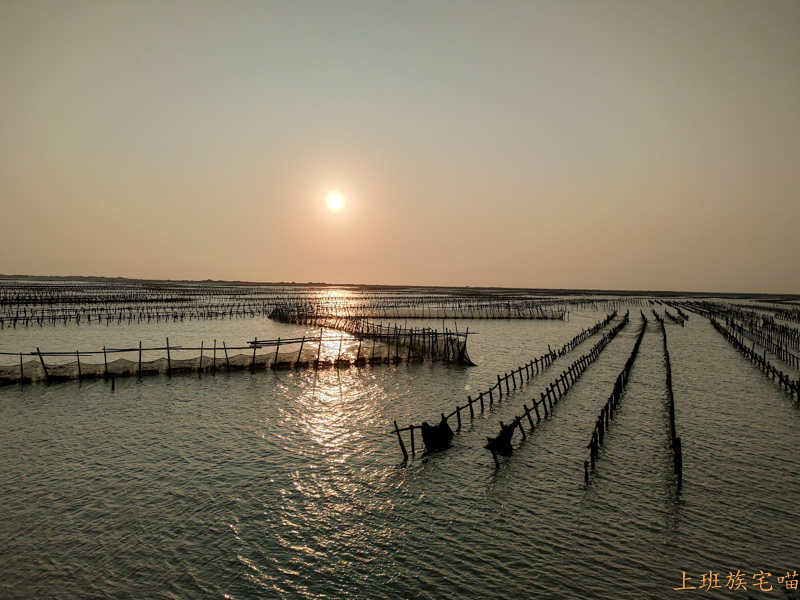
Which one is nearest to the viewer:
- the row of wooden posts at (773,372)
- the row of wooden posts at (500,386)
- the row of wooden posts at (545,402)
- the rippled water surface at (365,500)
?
the rippled water surface at (365,500)

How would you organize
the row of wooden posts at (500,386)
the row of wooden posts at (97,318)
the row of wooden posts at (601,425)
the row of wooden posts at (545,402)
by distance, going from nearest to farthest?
the row of wooden posts at (601,425) → the row of wooden posts at (500,386) → the row of wooden posts at (545,402) → the row of wooden posts at (97,318)

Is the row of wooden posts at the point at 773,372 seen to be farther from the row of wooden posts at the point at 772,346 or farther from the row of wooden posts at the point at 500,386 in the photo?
the row of wooden posts at the point at 500,386

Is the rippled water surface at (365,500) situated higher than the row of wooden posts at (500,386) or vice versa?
the row of wooden posts at (500,386)

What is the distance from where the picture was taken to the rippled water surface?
29.5 ft

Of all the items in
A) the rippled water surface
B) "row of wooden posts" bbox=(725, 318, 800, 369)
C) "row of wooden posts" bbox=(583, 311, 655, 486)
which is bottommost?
the rippled water surface

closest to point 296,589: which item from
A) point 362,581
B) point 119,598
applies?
point 362,581

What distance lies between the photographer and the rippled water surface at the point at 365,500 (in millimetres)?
8984

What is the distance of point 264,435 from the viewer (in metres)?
17.1

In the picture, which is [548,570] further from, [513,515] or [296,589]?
[296,589]

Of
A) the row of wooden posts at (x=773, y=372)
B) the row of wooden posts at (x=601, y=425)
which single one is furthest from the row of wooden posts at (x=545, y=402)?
the row of wooden posts at (x=773, y=372)

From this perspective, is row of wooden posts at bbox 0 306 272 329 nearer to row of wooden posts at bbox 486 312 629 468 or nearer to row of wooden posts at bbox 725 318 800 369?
row of wooden posts at bbox 486 312 629 468

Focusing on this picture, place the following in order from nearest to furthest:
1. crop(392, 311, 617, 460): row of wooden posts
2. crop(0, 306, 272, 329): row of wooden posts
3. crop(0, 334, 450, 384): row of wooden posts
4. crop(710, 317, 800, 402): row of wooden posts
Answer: crop(392, 311, 617, 460): row of wooden posts, crop(710, 317, 800, 402): row of wooden posts, crop(0, 334, 450, 384): row of wooden posts, crop(0, 306, 272, 329): row of wooden posts

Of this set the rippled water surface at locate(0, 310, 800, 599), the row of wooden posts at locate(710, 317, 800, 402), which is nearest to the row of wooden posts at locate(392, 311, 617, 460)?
the rippled water surface at locate(0, 310, 800, 599)

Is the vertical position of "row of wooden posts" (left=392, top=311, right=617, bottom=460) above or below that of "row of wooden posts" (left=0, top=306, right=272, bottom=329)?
below
